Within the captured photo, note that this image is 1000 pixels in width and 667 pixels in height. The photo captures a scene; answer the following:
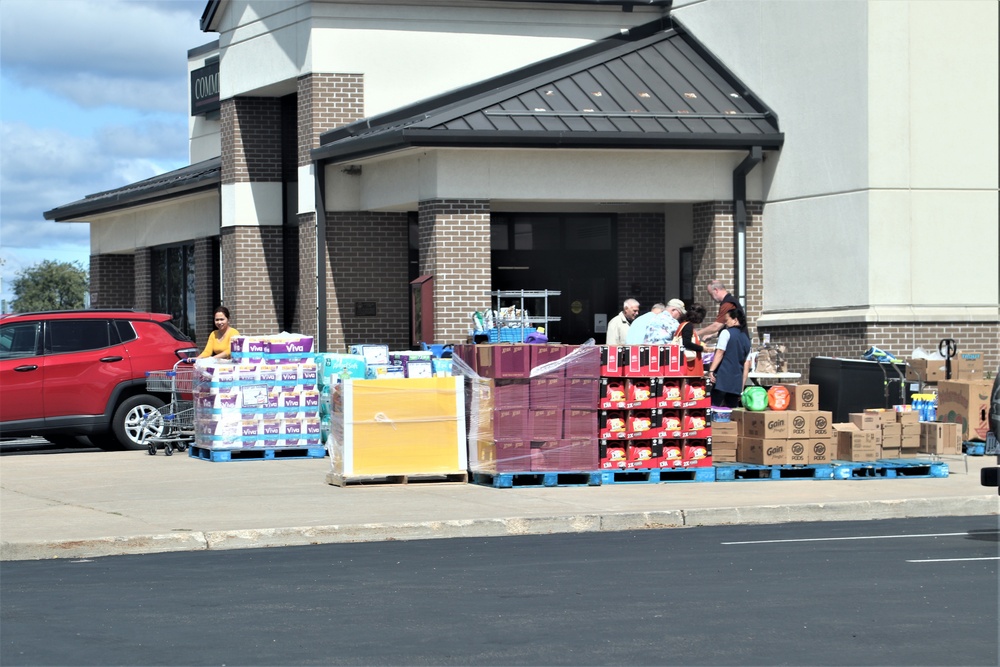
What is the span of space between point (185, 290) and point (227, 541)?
22.1 metres

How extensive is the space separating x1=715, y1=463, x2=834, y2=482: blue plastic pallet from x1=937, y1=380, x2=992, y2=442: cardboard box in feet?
10.6

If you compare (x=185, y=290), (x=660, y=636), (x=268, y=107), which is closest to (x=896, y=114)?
(x=268, y=107)

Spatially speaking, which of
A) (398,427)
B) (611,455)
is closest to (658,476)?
(611,455)

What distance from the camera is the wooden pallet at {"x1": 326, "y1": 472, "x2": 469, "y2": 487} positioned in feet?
50.6

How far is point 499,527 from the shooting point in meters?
12.5

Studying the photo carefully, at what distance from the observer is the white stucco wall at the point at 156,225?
3056 centimetres

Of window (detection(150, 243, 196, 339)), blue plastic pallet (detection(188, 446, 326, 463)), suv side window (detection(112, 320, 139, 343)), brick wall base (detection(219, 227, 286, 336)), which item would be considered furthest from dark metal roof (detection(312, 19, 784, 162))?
window (detection(150, 243, 196, 339))

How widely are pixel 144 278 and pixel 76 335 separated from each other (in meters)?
14.7

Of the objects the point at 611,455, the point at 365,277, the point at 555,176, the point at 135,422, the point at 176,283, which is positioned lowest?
the point at 611,455

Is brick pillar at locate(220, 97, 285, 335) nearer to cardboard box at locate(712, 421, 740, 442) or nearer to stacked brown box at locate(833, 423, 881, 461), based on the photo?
cardboard box at locate(712, 421, 740, 442)

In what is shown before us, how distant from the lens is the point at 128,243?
34938mm

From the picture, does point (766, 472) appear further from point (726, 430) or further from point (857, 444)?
point (857, 444)

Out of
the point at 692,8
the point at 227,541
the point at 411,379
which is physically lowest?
the point at 227,541

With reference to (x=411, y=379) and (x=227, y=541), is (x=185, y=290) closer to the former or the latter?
(x=411, y=379)
